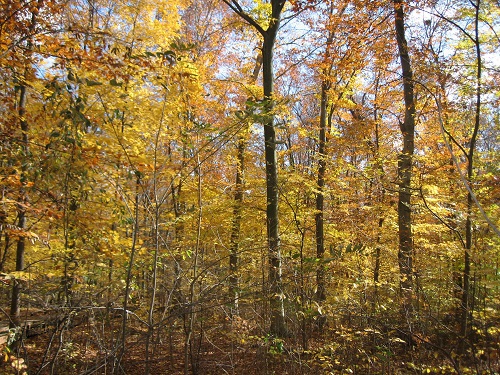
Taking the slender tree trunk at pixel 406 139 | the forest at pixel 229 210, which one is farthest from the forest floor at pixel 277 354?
the slender tree trunk at pixel 406 139

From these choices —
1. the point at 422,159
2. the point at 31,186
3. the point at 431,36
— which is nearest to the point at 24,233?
the point at 31,186

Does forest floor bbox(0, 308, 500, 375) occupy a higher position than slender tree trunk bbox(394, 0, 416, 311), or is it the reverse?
slender tree trunk bbox(394, 0, 416, 311)

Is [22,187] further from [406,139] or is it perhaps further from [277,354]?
[406,139]

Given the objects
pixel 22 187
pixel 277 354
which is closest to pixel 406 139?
pixel 277 354

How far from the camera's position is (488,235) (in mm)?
7121

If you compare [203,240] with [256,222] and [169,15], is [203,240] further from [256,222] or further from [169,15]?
[169,15]

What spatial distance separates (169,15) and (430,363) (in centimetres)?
1015

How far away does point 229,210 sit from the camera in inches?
359

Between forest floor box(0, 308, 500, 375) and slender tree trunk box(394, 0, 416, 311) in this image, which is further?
slender tree trunk box(394, 0, 416, 311)

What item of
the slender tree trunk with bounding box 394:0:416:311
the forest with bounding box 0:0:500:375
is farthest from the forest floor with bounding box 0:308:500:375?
the slender tree trunk with bounding box 394:0:416:311

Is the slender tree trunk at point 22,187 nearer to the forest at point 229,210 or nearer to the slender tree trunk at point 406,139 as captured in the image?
the forest at point 229,210

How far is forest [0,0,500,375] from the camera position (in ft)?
11.7

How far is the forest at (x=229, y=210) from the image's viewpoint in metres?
3.56

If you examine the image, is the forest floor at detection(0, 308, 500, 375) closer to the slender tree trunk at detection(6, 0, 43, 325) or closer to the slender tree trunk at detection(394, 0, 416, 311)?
the slender tree trunk at detection(6, 0, 43, 325)
